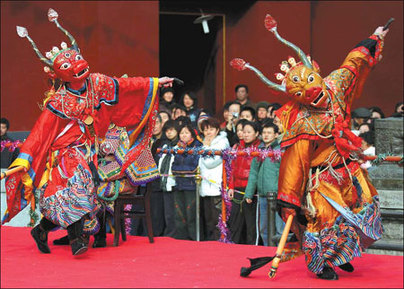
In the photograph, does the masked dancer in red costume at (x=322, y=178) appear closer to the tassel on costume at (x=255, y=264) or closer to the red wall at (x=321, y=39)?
the tassel on costume at (x=255, y=264)

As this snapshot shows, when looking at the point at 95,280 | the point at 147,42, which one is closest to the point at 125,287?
A: the point at 95,280

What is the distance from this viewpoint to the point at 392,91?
37.9 feet

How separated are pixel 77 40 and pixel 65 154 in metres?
4.63

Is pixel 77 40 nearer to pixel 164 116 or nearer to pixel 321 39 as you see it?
pixel 164 116

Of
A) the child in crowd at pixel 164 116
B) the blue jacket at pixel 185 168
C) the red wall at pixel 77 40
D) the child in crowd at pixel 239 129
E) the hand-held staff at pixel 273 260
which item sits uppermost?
the red wall at pixel 77 40

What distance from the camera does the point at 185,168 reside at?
25.7 ft

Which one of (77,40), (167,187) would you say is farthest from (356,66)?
(77,40)

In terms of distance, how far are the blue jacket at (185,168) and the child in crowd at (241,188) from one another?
438 mm

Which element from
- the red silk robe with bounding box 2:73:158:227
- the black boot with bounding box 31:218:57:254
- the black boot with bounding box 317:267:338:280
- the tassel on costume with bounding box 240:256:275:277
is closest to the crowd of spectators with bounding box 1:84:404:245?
the red silk robe with bounding box 2:73:158:227

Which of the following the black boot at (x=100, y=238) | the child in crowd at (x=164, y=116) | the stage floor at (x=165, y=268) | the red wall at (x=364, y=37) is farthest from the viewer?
the red wall at (x=364, y=37)

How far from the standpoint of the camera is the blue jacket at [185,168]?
7824 mm

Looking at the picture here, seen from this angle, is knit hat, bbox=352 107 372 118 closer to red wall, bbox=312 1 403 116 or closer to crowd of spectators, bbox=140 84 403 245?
crowd of spectators, bbox=140 84 403 245

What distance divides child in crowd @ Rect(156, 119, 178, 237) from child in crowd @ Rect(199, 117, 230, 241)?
0.33 meters

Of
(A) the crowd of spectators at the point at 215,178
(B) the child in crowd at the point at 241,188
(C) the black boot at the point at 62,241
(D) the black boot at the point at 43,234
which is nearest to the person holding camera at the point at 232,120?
(A) the crowd of spectators at the point at 215,178
